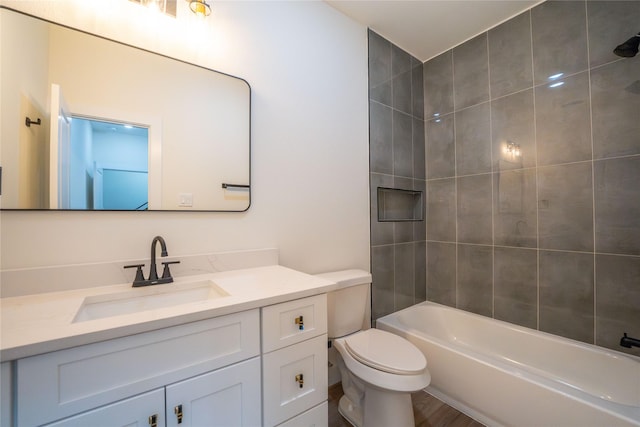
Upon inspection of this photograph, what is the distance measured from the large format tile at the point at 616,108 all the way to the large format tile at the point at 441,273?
1.14 m

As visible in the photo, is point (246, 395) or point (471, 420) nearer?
point (246, 395)

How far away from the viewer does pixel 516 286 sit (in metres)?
1.86

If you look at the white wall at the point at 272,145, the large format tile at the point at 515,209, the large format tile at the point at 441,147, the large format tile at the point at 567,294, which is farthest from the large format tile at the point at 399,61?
the large format tile at the point at 567,294

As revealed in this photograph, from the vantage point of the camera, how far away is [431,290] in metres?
2.36

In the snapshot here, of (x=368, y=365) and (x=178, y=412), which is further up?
(x=178, y=412)

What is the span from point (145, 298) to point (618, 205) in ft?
8.21

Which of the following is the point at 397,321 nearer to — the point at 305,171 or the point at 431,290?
→ the point at 431,290

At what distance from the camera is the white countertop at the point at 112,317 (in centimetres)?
59

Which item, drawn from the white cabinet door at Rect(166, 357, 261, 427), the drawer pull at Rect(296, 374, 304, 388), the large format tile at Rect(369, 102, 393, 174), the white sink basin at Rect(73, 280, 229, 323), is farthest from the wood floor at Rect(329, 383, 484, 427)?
the large format tile at Rect(369, 102, 393, 174)

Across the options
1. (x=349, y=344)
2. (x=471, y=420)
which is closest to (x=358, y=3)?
(x=349, y=344)

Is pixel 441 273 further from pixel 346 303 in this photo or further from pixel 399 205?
pixel 346 303

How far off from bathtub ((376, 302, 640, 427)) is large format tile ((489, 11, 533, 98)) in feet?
5.84

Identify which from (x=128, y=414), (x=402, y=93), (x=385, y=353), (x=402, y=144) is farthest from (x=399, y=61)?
(x=128, y=414)

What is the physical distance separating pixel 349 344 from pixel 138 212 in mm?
1237
